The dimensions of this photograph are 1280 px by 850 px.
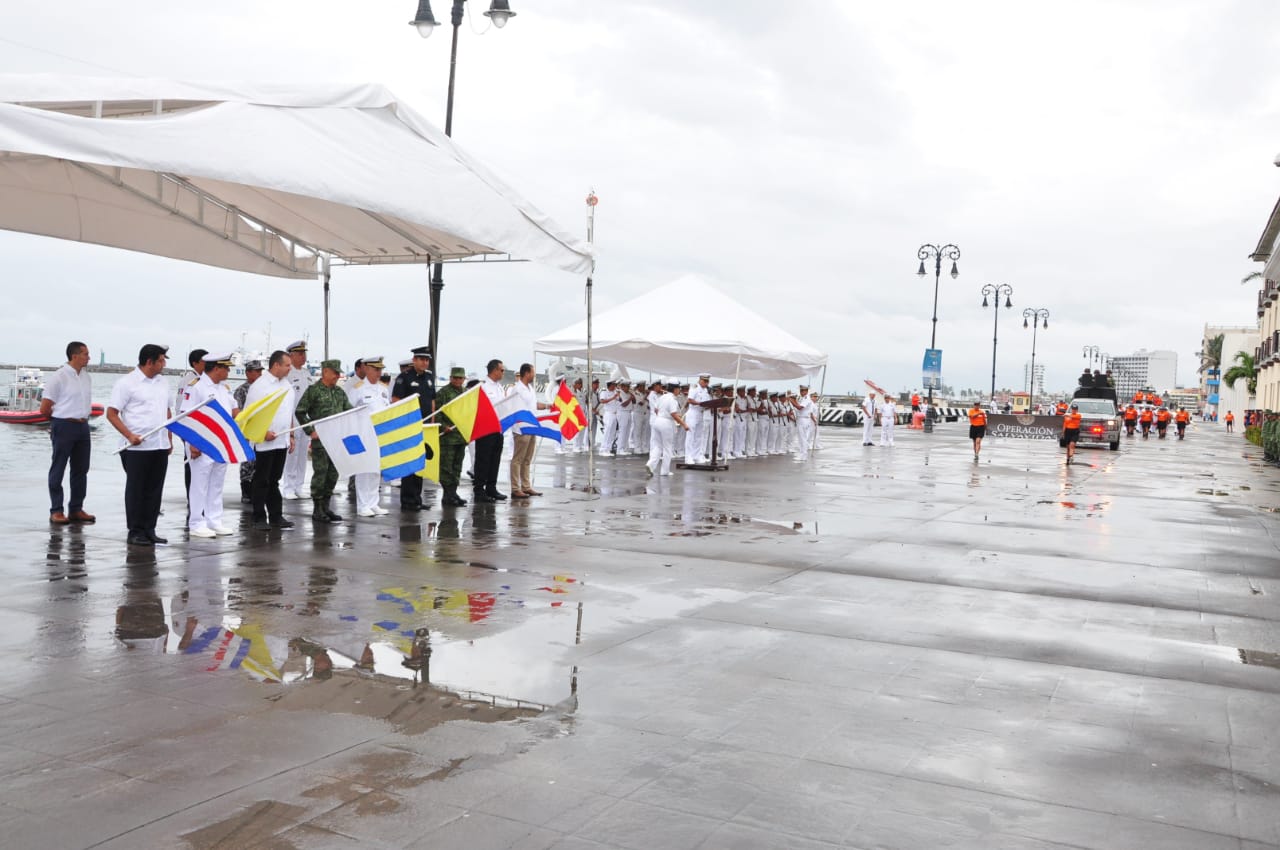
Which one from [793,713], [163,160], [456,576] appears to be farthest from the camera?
[456,576]

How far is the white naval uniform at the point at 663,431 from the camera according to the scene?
1983 centimetres

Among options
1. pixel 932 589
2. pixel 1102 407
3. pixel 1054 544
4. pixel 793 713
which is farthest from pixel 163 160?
pixel 1102 407

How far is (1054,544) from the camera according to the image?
39.1ft

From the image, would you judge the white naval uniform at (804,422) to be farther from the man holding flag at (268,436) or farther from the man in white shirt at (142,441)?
the man in white shirt at (142,441)

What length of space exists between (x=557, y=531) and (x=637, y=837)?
26.1 feet

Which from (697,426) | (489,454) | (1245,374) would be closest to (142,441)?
(489,454)

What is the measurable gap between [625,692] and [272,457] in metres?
6.97

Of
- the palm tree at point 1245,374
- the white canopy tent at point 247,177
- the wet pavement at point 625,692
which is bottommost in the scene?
the wet pavement at point 625,692

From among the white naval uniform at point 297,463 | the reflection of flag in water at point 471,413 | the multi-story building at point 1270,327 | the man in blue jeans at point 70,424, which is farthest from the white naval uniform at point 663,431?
the multi-story building at point 1270,327

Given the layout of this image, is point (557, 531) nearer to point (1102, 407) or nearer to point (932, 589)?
point (932, 589)

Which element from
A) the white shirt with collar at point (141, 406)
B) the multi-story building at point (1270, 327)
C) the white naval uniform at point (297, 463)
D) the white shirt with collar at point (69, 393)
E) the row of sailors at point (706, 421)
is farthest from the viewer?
the multi-story building at point (1270, 327)

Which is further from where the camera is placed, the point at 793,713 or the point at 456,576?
the point at 456,576

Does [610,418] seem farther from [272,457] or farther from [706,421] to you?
[272,457]

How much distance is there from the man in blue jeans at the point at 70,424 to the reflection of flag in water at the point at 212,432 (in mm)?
1321
